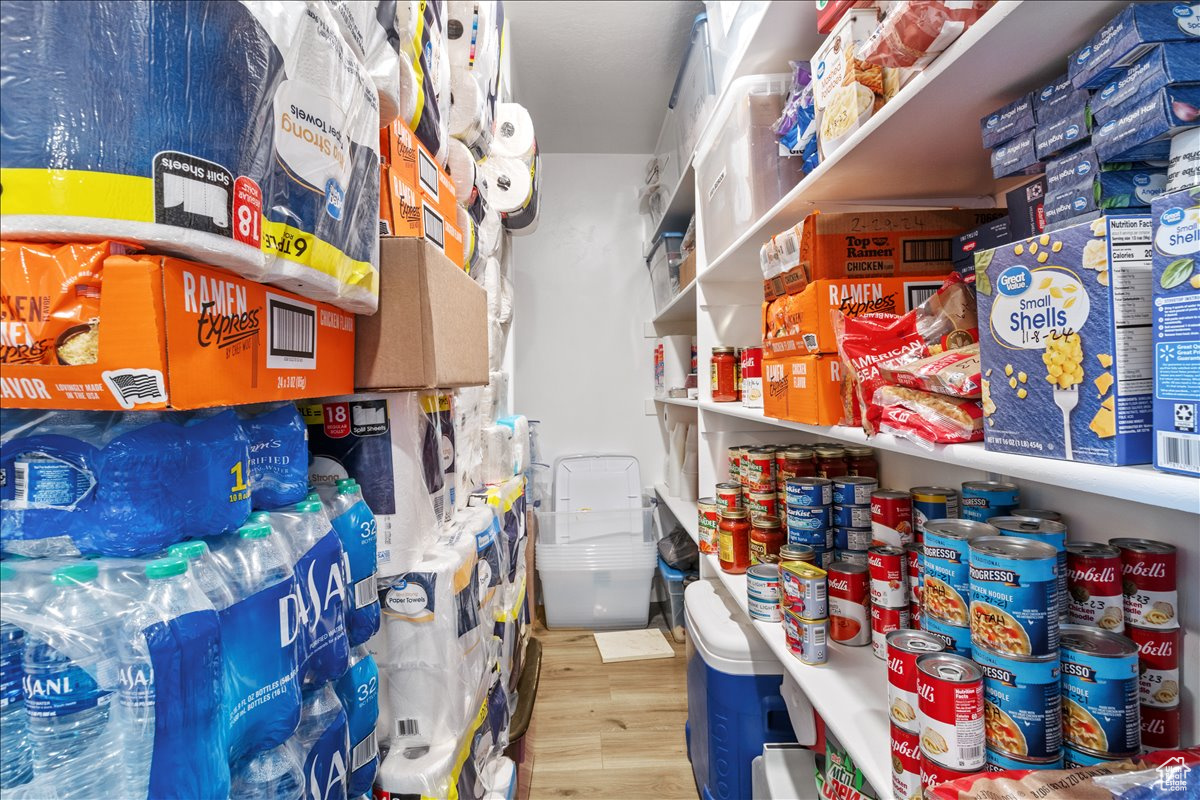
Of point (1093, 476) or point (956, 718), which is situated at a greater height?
point (1093, 476)

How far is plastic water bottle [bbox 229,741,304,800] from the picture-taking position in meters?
0.60

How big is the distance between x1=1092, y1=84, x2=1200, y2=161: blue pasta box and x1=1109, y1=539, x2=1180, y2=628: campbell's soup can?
44 centimetres

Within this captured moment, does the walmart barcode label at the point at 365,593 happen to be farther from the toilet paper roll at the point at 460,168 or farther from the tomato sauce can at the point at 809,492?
the toilet paper roll at the point at 460,168

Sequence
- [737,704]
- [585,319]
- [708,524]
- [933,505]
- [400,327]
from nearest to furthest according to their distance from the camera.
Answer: [400,327] → [933,505] → [737,704] → [708,524] → [585,319]

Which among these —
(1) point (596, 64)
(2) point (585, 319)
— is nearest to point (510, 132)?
(1) point (596, 64)

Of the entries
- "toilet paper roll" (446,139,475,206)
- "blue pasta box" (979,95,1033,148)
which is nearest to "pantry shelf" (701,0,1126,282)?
"blue pasta box" (979,95,1033,148)

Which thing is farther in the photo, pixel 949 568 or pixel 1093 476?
pixel 949 568

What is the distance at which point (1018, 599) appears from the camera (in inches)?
24.9

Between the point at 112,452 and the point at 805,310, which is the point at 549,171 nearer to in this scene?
the point at 805,310

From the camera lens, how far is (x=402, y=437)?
99 centimetres

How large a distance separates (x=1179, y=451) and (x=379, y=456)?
968 millimetres

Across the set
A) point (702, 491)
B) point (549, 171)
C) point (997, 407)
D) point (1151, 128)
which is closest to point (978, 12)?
point (1151, 128)

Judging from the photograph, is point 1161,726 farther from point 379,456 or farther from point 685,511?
point 685,511

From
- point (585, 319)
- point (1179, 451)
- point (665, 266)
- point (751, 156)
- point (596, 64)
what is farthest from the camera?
point (585, 319)
